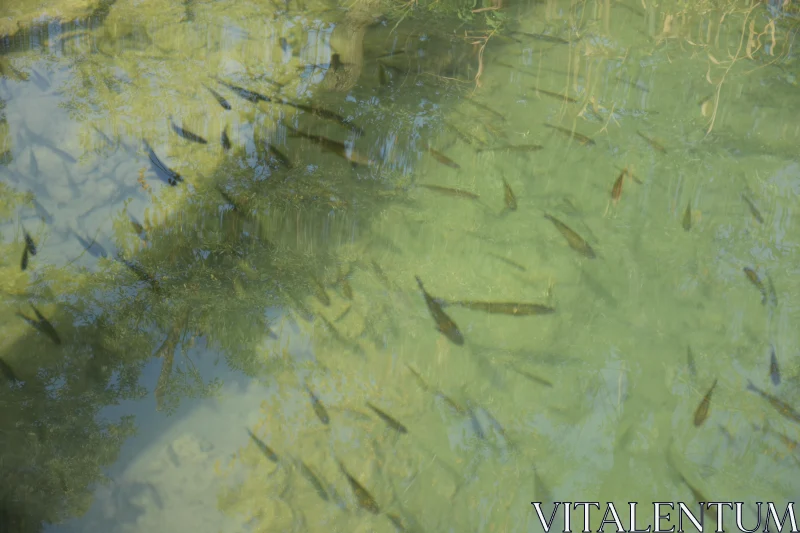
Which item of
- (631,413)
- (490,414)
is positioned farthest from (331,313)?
(631,413)

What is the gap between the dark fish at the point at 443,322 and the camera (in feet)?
8.91

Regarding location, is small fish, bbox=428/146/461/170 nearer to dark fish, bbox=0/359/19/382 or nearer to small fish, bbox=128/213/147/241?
small fish, bbox=128/213/147/241

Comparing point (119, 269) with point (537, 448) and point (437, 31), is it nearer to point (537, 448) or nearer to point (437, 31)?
point (537, 448)

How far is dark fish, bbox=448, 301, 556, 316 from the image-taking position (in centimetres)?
283

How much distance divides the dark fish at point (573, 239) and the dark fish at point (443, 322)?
79cm

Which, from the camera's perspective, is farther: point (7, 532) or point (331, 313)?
point (331, 313)

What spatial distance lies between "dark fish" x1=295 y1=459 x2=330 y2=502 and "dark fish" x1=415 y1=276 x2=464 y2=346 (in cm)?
82

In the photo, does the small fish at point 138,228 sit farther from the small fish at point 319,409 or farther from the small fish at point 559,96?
the small fish at point 559,96

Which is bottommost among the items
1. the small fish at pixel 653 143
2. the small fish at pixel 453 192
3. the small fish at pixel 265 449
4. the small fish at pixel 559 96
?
the small fish at pixel 265 449

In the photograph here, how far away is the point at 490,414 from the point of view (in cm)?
248

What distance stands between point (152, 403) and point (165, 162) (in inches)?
63.0

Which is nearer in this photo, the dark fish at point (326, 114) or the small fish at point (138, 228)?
the small fish at point (138, 228)

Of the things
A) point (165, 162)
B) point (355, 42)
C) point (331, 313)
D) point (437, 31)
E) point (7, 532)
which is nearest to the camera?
point (7, 532)

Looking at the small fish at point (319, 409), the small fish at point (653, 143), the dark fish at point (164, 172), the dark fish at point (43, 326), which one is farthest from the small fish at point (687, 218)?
the dark fish at point (43, 326)
